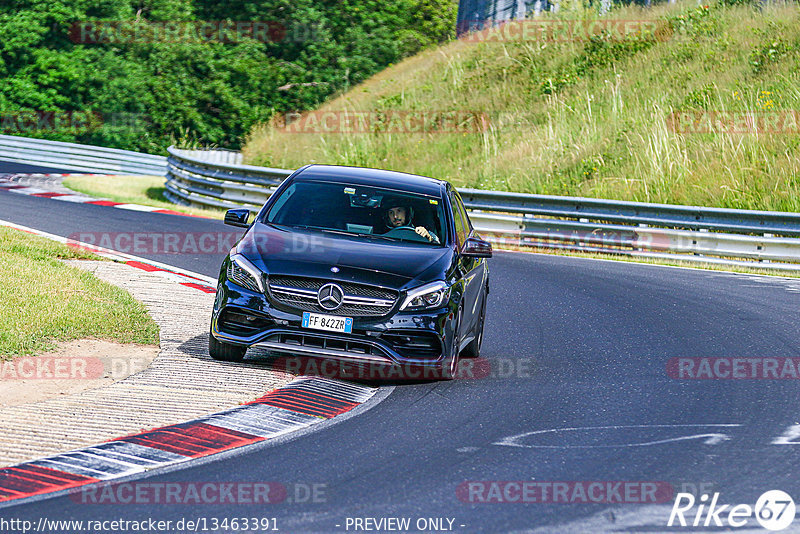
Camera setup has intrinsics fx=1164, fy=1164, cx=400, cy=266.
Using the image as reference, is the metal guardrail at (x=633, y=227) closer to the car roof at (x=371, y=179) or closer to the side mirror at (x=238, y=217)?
the car roof at (x=371, y=179)

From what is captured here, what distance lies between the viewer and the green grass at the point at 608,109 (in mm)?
26141

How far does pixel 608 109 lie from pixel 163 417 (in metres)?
24.9

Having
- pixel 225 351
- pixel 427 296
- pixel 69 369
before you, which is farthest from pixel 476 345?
pixel 69 369

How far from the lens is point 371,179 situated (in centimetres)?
1078

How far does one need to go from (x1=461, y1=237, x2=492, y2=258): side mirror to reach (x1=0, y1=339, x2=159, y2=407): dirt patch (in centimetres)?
278

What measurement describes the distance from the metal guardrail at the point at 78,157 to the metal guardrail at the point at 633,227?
16083 millimetres

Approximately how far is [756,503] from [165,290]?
8.61m

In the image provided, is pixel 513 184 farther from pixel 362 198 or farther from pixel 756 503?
pixel 756 503

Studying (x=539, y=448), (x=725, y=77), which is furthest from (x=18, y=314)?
(x=725, y=77)

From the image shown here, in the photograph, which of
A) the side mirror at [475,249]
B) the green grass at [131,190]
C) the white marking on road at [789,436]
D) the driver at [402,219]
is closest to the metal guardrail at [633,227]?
the green grass at [131,190]

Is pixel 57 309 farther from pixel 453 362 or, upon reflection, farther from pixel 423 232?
pixel 453 362

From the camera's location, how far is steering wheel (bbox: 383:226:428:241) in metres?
10.2

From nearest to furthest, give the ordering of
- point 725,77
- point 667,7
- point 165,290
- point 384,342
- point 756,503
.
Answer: point 756,503 < point 384,342 < point 165,290 < point 725,77 < point 667,7

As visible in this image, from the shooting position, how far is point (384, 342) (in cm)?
898
